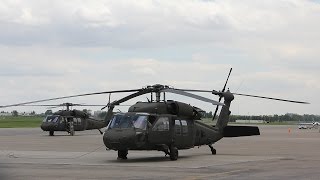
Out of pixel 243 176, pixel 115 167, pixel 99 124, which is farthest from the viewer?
pixel 99 124

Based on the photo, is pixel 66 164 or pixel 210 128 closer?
pixel 66 164

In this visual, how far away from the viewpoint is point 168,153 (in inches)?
1037

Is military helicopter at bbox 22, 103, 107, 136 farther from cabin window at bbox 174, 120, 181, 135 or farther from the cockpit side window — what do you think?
cabin window at bbox 174, 120, 181, 135

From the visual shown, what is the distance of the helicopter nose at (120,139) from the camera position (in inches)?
969

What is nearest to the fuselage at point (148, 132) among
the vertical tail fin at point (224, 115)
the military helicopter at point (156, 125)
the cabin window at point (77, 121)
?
the military helicopter at point (156, 125)

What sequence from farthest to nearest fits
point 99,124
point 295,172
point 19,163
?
point 99,124
point 19,163
point 295,172

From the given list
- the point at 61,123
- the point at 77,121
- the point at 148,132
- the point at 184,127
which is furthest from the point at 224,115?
the point at 77,121

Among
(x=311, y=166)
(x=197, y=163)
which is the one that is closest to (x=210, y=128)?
(x=197, y=163)

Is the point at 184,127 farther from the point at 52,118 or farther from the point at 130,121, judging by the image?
the point at 52,118

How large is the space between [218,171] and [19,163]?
26.0ft

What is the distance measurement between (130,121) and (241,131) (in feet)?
25.6

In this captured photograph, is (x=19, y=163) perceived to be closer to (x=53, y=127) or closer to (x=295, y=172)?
(x=295, y=172)

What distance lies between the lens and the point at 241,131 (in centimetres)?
3103

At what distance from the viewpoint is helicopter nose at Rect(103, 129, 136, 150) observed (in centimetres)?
2462
